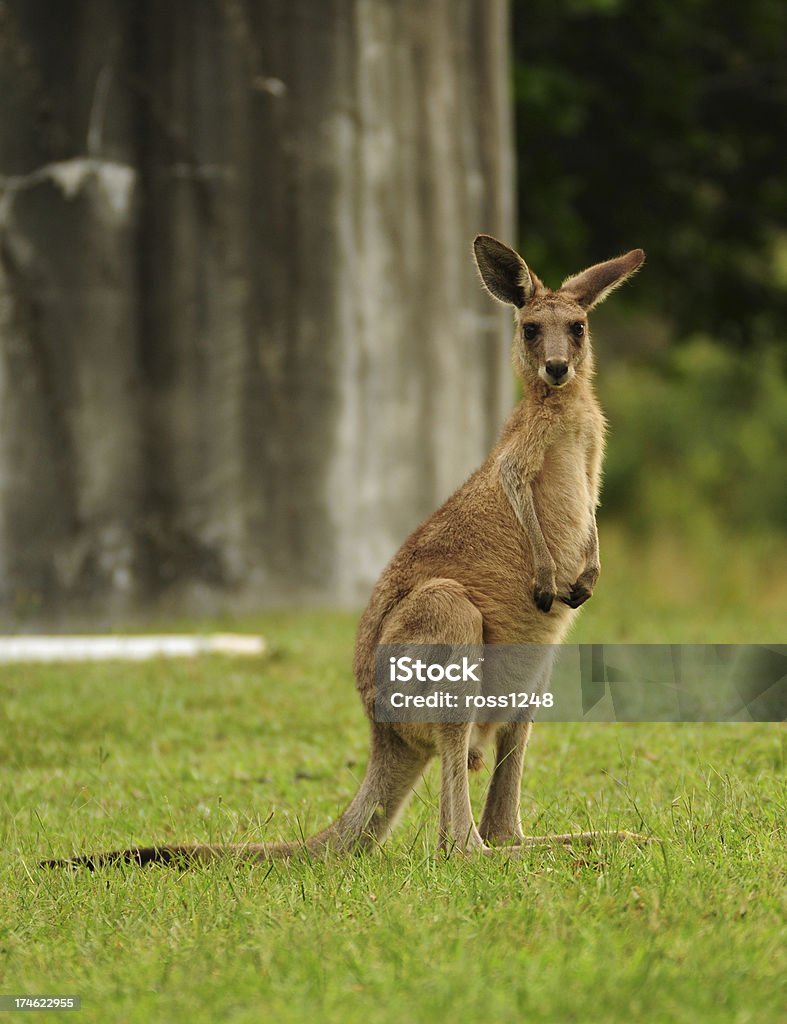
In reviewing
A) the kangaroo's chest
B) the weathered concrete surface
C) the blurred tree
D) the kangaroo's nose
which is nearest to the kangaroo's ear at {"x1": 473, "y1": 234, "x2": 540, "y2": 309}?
the kangaroo's nose

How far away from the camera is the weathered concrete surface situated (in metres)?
10.1

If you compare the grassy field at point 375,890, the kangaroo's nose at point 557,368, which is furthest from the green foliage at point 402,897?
the kangaroo's nose at point 557,368

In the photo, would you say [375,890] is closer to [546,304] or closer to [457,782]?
[457,782]

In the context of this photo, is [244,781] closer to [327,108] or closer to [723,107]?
[327,108]

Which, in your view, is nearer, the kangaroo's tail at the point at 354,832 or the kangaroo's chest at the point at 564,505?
the kangaroo's tail at the point at 354,832

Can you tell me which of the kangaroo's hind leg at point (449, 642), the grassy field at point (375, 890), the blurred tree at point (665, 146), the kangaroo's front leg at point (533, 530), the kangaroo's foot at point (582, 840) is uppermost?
the blurred tree at point (665, 146)

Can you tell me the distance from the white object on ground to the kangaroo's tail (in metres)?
4.09

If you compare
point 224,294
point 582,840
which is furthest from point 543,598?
point 224,294

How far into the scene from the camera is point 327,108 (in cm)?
1059

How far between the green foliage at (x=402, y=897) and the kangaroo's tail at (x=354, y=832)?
8 centimetres

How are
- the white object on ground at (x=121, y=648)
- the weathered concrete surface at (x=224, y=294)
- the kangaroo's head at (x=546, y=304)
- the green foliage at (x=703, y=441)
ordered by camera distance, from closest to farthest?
the kangaroo's head at (x=546, y=304) < the white object on ground at (x=121, y=648) < the weathered concrete surface at (x=224, y=294) < the green foliage at (x=703, y=441)

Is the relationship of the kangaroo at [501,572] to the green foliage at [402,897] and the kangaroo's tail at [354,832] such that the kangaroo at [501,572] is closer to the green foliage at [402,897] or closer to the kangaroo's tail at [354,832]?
the kangaroo's tail at [354,832]

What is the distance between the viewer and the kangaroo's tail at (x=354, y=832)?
420cm

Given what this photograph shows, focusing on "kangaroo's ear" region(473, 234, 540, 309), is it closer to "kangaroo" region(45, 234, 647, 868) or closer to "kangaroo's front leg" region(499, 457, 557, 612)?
"kangaroo" region(45, 234, 647, 868)
